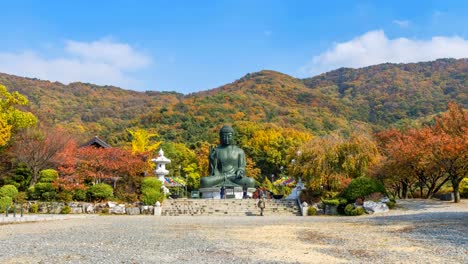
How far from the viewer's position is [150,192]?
25.3m

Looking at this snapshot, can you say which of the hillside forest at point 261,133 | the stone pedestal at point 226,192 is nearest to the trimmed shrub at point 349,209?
the hillside forest at point 261,133

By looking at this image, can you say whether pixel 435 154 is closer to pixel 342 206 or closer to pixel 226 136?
pixel 342 206

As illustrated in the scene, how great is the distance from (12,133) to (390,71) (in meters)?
109

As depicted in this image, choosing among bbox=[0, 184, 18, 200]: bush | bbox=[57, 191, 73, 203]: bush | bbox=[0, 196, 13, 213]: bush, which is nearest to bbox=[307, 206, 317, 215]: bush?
bbox=[57, 191, 73, 203]: bush

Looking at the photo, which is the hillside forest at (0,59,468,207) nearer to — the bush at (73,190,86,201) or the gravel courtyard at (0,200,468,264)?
the bush at (73,190,86,201)

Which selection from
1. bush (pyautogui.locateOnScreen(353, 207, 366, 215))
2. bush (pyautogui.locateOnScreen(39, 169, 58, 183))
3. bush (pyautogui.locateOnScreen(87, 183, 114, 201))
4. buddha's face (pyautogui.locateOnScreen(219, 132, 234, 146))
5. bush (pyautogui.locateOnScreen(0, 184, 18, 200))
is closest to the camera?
bush (pyautogui.locateOnScreen(353, 207, 366, 215))

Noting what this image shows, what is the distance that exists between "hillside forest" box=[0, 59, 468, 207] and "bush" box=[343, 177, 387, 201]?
2086mm

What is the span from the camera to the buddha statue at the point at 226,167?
104 feet

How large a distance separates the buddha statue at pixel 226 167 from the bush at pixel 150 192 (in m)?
6.03

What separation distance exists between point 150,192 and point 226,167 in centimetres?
927

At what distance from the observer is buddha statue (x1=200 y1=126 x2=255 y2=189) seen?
3172 centimetres

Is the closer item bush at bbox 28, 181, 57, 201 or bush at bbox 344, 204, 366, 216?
bush at bbox 344, 204, 366, 216

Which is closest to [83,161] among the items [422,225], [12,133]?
[12,133]

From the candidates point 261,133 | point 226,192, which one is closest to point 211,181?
point 226,192
